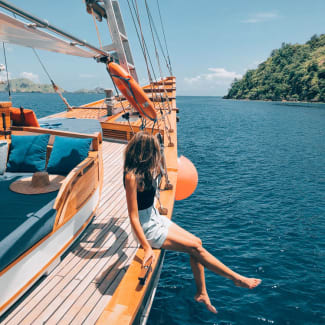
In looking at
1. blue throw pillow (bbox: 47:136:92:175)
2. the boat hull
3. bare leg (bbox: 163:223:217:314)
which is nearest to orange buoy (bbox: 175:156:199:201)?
blue throw pillow (bbox: 47:136:92:175)

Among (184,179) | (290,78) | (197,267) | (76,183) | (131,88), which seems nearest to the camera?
(197,267)

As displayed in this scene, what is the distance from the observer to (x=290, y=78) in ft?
365

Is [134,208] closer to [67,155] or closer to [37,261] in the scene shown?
[37,261]

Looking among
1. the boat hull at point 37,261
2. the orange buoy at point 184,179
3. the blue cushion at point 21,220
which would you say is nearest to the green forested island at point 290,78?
the orange buoy at point 184,179

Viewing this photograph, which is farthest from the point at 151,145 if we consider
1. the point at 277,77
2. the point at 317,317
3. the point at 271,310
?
the point at 277,77

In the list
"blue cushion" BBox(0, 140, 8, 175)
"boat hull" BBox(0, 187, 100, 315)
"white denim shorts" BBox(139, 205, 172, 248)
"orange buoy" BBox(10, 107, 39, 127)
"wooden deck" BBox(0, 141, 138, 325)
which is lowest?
"wooden deck" BBox(0, 141, 138, 325)

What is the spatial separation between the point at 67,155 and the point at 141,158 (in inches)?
93.9

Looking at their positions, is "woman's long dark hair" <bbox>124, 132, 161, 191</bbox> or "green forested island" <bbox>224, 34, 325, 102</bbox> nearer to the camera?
"woman's long dark hair" <bbox>124, 132, 161, 191</bbox>

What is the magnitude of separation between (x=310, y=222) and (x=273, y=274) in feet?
12.1

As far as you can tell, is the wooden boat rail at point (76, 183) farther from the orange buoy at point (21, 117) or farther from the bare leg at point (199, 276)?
the bare leg at point (199, 276)

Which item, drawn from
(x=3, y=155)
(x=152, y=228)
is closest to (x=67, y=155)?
(x=3, y=155)

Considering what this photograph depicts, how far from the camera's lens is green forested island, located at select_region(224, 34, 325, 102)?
9775 cm

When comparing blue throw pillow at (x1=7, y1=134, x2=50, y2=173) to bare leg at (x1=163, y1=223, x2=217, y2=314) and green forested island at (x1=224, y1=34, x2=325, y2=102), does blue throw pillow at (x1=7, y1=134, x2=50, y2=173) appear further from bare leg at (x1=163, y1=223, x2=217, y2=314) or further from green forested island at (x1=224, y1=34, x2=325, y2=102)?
green forested island at (x1=224, y1=34, x2=325, y2=102)

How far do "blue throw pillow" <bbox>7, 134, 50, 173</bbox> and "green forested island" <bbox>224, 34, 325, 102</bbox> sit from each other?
353 feet
